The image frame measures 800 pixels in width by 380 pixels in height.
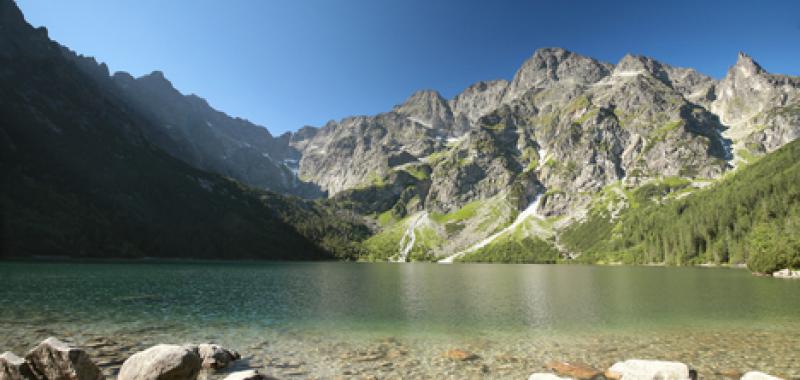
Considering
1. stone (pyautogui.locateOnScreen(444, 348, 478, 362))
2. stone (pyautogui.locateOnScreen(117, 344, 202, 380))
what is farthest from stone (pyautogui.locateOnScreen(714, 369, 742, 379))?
stone (pyautogui.locateOnScreen(117, 344, 202, 380))

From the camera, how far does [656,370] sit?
63.7 feet

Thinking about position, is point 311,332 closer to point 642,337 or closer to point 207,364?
point 207,364

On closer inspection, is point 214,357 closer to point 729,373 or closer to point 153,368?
point 153,368

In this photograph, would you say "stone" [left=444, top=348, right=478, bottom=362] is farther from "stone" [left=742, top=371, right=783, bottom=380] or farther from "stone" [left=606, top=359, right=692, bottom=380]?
"stone" [left=742, top=371, right=783, bottom=380]

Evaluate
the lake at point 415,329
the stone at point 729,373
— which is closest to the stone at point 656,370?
the lake at point 415,329

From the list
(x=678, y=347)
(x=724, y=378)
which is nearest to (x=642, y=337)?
(x=678, y=347)

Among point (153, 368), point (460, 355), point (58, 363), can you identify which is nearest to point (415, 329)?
point (460, 355)

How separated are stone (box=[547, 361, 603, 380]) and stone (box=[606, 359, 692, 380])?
2.21 meters

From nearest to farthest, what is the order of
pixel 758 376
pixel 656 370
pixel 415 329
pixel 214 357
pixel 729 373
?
1. pixel 758 376
2. pixel 656 370
3. pixel 729 373
4. pixel 214 357
5. pixel 415 329

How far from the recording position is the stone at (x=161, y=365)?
19.1m

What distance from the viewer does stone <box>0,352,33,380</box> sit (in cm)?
1834

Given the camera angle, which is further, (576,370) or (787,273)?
(787,273)

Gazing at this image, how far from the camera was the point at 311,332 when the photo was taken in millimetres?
34875

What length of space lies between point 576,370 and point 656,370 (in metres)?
5.19
